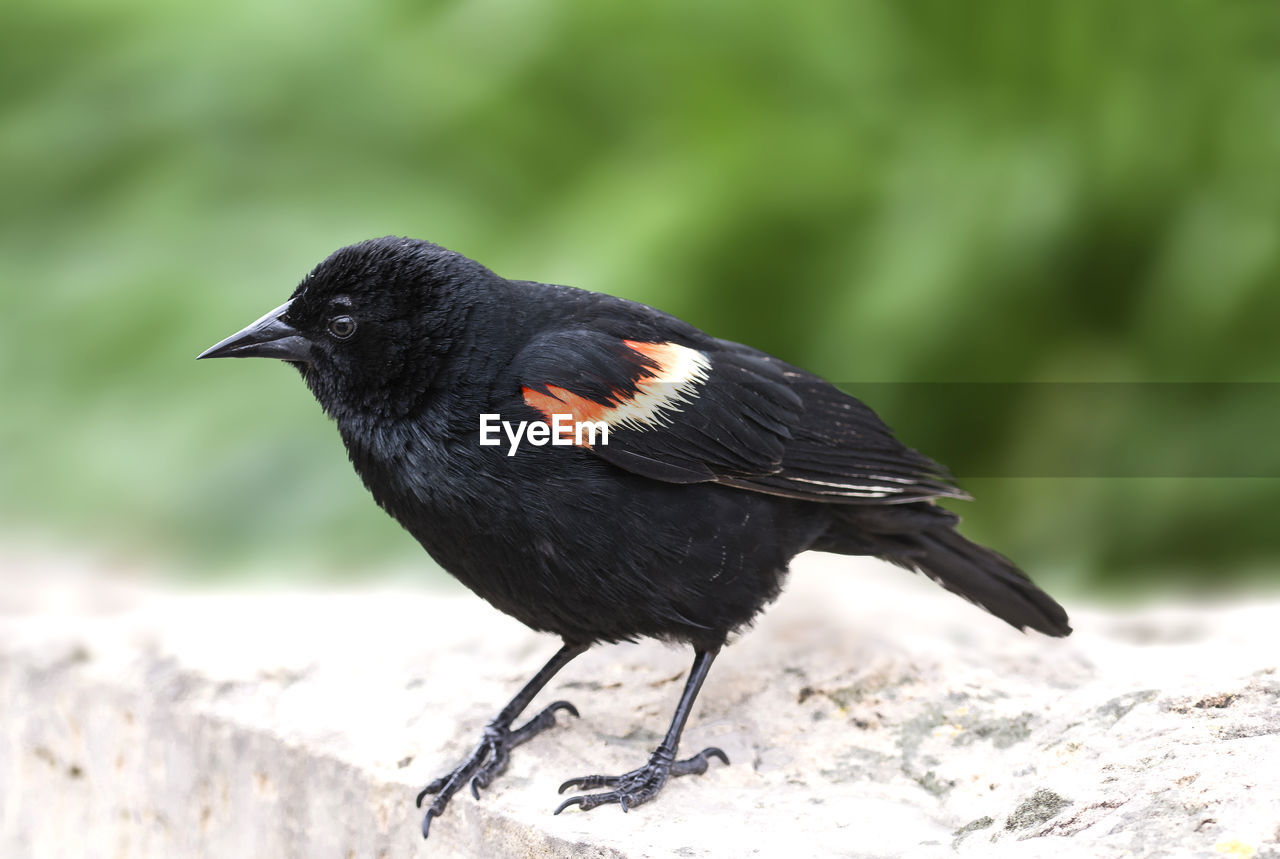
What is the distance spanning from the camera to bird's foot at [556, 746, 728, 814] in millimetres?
2668

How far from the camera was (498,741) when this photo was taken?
9.56 feet

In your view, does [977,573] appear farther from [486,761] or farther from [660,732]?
[486,761]

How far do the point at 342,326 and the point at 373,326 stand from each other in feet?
0.24

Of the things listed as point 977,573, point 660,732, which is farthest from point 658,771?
point 977,573

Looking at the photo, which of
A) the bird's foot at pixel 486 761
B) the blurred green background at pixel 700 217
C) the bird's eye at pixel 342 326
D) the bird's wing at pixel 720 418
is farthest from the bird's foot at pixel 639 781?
the blurred green background at pixel 700 217

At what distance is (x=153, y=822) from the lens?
3223 mm

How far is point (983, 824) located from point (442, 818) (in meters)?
1.14

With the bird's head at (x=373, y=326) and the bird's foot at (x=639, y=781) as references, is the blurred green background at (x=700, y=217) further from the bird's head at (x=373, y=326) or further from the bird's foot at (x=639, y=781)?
the bird's foot at (x=639, y=781)

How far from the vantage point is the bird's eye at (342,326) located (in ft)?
8.95

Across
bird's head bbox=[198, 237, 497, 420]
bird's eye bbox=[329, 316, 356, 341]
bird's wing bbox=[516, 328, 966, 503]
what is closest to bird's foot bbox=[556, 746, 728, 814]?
bird's wing bbox=[516, 328, 966, 503]

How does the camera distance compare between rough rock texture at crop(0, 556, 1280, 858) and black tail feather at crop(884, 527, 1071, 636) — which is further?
black tail feather at crop(884, 527, 1071, 636)

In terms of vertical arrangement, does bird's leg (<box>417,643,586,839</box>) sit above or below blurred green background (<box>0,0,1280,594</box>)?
below

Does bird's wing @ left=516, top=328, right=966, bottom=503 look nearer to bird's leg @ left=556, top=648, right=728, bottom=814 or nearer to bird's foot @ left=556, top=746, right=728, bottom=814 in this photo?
bird's leg @ left=556, top=648, right=728, bottom=814

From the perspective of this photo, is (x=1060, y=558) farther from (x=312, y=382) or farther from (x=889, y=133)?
(x=312, y=382)
